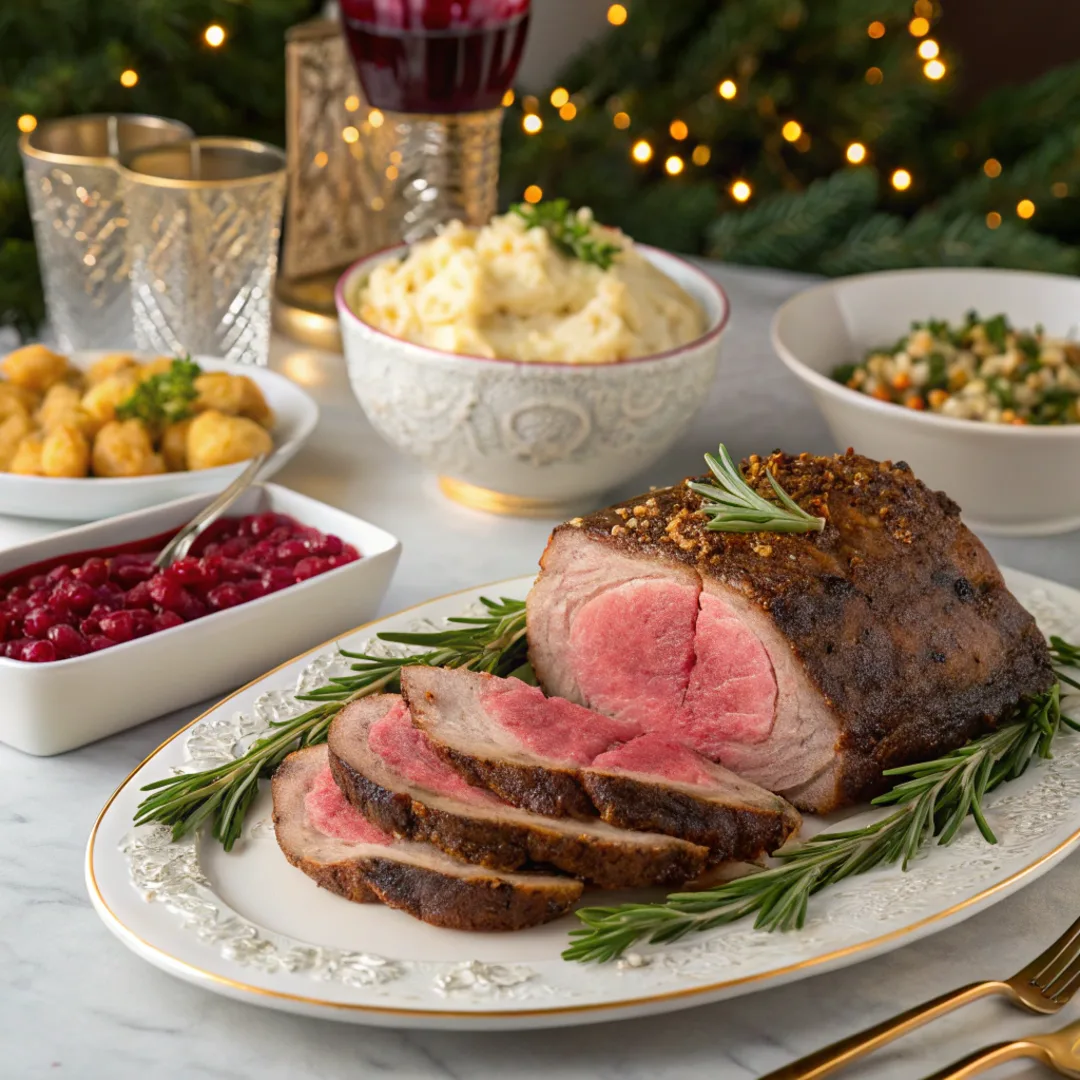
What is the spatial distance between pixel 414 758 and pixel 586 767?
→ 0.69 feet

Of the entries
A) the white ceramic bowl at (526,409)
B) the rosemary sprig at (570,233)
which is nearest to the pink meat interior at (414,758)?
the white ceramic bowl at (526,409)

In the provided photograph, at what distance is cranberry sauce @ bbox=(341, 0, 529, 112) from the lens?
304 centimetres

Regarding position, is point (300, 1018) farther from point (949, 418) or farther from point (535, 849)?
point (949, 418)

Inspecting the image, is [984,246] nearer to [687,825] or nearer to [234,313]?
[234,313]

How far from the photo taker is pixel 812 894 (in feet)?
5.48

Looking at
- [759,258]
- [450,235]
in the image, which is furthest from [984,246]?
[450,235]

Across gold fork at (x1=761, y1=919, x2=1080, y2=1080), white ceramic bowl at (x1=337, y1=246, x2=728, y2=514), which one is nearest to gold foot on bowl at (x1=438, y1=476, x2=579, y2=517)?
white ceramic bowl at (x1=337, y1=246, x2=728, y2=514)

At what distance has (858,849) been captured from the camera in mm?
1728

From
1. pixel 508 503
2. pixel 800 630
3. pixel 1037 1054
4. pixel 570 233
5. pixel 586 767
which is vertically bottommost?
pixel 508 503

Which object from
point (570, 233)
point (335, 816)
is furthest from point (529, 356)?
point (335, 816)

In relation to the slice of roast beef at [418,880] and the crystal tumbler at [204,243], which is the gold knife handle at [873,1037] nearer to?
the slice of roast beef at [418,880]

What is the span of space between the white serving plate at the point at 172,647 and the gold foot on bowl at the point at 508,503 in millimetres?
468

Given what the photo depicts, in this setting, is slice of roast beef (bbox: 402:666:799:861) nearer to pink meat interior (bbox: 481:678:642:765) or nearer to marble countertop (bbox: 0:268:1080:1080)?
pink meat interior (bbox: 481:678:642:765)

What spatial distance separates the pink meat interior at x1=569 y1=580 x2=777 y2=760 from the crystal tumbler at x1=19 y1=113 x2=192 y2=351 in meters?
1.87
